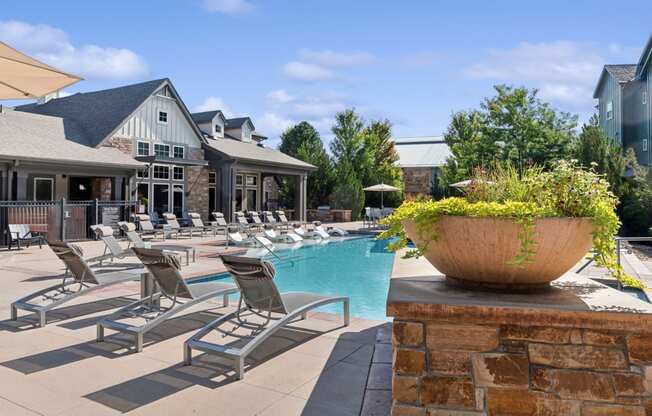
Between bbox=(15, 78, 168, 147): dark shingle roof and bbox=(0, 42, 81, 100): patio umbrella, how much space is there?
14324 millimetres

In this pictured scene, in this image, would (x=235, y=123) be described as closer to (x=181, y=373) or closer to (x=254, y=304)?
(x=254, y=304)

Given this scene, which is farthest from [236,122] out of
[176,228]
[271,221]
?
[176,228]

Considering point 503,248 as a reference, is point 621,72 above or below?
above

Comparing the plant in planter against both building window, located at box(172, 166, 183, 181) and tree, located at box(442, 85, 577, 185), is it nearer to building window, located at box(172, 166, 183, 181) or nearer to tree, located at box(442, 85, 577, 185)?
Result: building window, located at box(172, 166, 183, 181)


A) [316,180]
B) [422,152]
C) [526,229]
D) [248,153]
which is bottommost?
[526,229]

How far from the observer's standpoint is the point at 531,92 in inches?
1085

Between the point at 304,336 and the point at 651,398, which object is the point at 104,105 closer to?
the point at 304,336

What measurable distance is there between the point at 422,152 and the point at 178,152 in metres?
24.7

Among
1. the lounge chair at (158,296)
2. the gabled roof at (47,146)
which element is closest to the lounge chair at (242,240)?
the gabled roof at (47,146)

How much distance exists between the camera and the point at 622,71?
26.2 meters

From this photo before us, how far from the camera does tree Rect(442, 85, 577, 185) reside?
26922mm

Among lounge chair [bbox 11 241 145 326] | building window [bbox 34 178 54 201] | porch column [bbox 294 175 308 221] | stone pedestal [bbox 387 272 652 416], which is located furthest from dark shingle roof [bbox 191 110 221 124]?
stone pedestal [bbox 387 272 652 416]

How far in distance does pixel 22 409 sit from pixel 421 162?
37778mm

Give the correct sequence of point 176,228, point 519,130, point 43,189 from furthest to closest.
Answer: point 519,130 < point 43,189 < point 176,228
